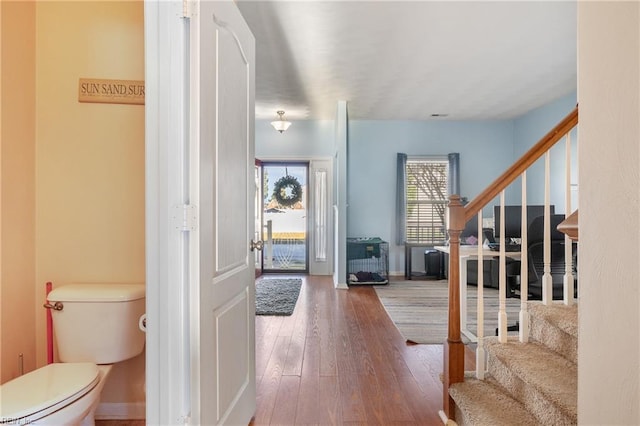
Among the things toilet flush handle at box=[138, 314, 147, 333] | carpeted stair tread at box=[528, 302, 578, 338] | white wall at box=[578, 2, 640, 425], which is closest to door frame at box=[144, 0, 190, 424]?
toilet flush handle at box=[138, 314, 147, 333]

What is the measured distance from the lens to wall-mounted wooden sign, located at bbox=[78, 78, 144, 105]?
1.71m

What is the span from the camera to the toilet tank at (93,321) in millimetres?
1600

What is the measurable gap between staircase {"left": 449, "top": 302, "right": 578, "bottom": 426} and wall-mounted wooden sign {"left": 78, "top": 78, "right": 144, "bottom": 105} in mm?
2193

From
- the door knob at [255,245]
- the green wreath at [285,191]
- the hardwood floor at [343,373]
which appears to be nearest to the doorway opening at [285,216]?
the green wreath at [285,191]

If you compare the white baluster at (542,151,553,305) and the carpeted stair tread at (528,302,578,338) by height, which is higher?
the white baluster at (542,151,553,305)

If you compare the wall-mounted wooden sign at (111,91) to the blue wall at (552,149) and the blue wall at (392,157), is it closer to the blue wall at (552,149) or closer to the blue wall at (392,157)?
the blue wall at (392,157)

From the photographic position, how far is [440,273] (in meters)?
5.73

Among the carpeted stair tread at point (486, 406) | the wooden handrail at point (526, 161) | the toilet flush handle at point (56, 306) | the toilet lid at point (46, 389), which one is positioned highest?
the wooden handrail at point (526, 161)

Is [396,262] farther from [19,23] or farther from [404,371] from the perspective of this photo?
[19,23]

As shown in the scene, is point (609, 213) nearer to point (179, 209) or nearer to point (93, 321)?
point (179, 209)

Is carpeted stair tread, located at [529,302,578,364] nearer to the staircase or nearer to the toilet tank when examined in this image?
the staircase

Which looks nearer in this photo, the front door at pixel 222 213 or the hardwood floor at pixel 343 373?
the front door at pixel 222 213

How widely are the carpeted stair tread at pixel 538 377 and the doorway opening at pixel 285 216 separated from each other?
4.52 m

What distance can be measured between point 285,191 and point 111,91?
452 centimetres
